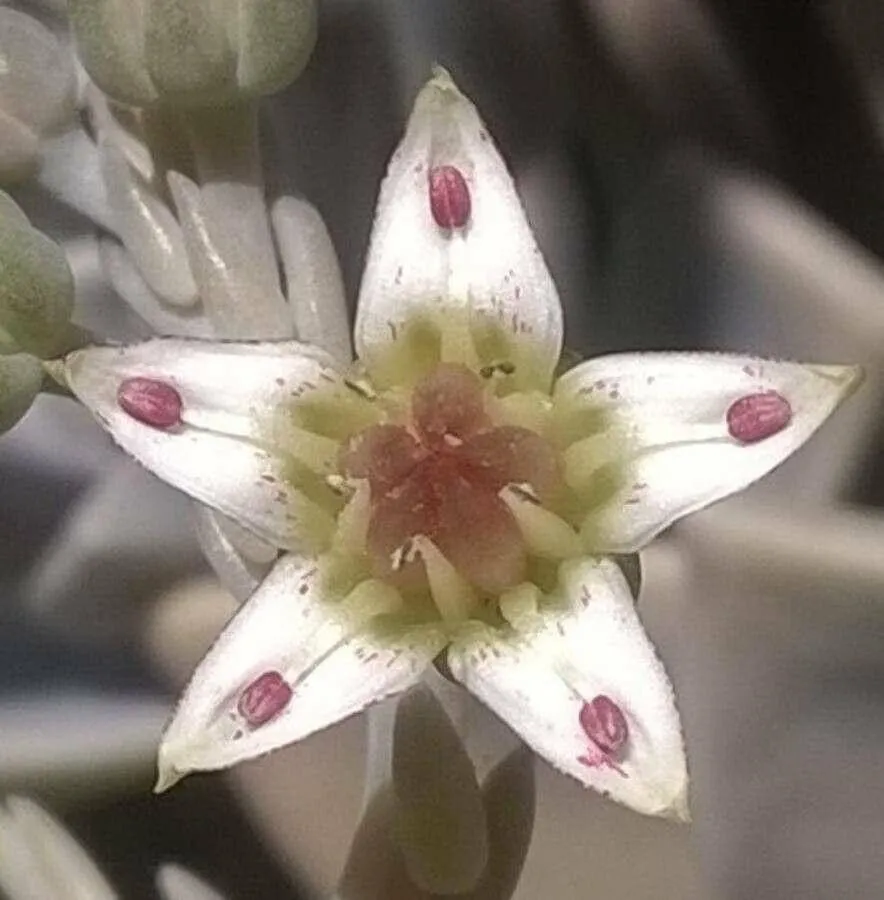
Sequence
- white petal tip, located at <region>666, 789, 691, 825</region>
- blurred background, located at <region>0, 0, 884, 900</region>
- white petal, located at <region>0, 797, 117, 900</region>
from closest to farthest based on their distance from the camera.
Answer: white petal tip, located at <region>666, 789, 691, 825</region>, white petal, located at <region>0, 797, 117, 900</region>, blurred background, located at <region>0, 0, 884, 900</region>

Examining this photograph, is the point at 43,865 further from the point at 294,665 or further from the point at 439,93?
Answer: the point at 439,93

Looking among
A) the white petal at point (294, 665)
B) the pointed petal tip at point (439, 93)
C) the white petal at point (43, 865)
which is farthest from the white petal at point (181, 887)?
the pointed petal tip at point (439, 93)

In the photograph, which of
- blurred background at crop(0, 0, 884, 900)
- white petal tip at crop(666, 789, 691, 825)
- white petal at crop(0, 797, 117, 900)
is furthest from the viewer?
blurred background at crop(0, 0, 884, 900)

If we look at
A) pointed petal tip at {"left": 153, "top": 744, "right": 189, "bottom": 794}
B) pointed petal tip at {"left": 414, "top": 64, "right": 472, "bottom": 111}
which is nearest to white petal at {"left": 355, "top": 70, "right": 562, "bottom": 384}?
pointed petal tip at {"left": 414, "top": 64, "right": 472, "bottom": 111}

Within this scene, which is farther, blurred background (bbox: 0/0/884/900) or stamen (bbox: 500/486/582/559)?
blurred background (bbox: 0/0/884/900)

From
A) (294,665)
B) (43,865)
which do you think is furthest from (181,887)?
(294,665)

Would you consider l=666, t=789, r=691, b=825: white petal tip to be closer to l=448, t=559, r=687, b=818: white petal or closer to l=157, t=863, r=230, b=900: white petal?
l=448, t=559, r=687, b=818: white petal
